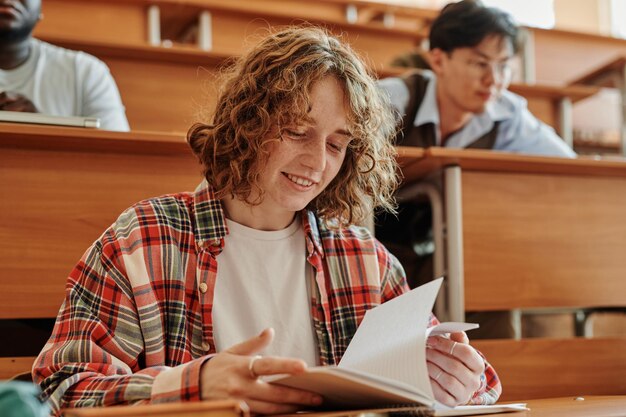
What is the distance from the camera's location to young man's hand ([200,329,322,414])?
2.61 ft

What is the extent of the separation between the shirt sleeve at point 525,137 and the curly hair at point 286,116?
3.86ft

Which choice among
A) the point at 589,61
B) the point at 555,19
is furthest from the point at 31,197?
the point at 555,19

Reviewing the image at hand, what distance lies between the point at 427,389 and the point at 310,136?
444 mm

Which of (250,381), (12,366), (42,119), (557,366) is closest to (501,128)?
(557,366)

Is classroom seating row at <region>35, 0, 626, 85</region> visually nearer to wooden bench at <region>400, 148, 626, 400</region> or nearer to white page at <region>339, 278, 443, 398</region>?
wooden bench at <region>400, 148, 626, 400</region>

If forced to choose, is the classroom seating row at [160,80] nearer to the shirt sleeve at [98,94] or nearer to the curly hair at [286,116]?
the shirt sleeve at [98,94]

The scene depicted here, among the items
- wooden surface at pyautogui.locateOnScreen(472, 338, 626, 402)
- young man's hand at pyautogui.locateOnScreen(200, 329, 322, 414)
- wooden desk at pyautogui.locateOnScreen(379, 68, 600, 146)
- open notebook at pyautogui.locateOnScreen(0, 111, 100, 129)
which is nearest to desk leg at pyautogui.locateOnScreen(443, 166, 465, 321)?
wooden surface at pyautogui.locateOnScreen(472, 338, 626, 402)

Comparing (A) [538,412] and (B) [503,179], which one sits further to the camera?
(B) [503,179]

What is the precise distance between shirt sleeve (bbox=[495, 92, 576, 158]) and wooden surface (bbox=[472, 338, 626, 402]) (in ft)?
2.73

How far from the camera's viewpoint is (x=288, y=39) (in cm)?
120

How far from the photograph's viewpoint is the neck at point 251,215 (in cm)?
119

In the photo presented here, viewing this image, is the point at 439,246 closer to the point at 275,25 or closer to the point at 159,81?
the point at 159,81

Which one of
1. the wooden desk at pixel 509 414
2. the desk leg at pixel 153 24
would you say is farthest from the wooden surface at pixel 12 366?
the desk leg at pixel 153 24

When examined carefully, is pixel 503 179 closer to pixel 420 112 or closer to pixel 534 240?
pixel 534 240
